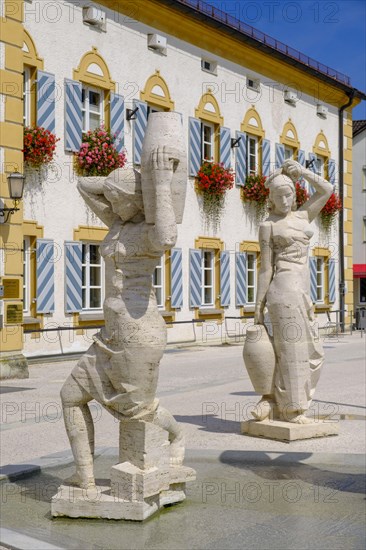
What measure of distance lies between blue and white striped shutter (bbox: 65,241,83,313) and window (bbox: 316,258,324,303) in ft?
39.3

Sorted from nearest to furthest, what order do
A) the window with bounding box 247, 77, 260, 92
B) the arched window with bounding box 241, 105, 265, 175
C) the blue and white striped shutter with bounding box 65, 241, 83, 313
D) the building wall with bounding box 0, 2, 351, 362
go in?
the building wall with bounding box 0, 2, 351, 362, the blue and white striped shutter with bounding box 65, 241, 83, 313, the arched window with bounding box 241, 105, 265, 175, the window with bounding box 247, 77, 260, 92

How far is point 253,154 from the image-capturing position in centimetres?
2403

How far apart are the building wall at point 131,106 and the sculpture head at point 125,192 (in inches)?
454

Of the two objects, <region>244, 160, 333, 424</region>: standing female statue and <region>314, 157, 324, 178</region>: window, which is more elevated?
<region>314, 157, 324, 178</region>: window

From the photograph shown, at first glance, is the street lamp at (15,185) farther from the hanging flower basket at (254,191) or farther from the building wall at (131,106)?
the hanging flower basket at (254,191)

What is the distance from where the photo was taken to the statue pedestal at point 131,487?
4535mm

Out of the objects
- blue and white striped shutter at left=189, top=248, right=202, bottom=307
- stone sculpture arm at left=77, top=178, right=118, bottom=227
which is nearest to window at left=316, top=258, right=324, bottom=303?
blue and white striped shutter at left=189, top=248, right=202, bottom=307

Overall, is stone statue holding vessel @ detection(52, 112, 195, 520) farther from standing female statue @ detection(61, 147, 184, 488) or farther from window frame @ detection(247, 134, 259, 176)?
window frame @ detection(247, 134, 259, 176)

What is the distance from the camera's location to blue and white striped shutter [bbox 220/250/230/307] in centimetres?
2208

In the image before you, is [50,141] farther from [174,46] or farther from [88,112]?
[174,46]

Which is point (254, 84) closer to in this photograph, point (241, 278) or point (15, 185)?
point (241, 278)

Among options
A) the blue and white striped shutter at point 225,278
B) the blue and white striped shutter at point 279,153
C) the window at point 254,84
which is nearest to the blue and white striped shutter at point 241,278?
the blue and white striped shutter at point 225,278

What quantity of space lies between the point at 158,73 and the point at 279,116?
6.32 meters

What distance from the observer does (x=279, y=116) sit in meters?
25.1
